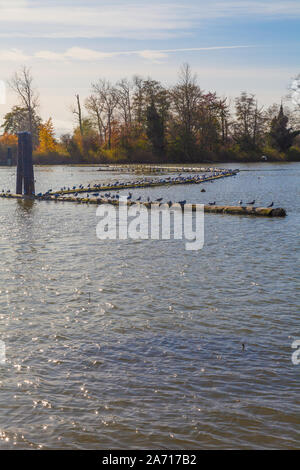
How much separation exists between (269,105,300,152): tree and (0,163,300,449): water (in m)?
70.5

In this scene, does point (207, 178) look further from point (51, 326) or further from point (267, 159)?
point (267, 159)

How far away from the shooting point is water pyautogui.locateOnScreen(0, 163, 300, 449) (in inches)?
211

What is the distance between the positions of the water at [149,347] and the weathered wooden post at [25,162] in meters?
15.5

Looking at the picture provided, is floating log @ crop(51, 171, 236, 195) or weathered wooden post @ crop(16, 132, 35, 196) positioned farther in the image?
floating log @ crop(51, 171, 236, 195)

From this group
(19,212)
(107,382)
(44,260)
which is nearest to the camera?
(107,382)

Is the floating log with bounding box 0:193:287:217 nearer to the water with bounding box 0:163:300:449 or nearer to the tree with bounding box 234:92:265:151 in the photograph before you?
the water with bounding box 0:163:300:449

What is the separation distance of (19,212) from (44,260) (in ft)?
35.1

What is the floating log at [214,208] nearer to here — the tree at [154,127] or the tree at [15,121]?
the tree at [154,127]

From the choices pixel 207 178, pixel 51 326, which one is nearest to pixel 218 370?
pixel 51 326

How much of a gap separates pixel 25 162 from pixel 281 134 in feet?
196

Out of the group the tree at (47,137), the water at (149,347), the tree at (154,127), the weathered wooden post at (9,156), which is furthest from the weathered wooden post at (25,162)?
the tree at (47,137)

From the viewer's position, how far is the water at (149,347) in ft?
17.5

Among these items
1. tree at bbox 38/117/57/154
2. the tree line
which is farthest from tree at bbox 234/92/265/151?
tree at bbox 38/117/57/154

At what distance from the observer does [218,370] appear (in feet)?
21.4
